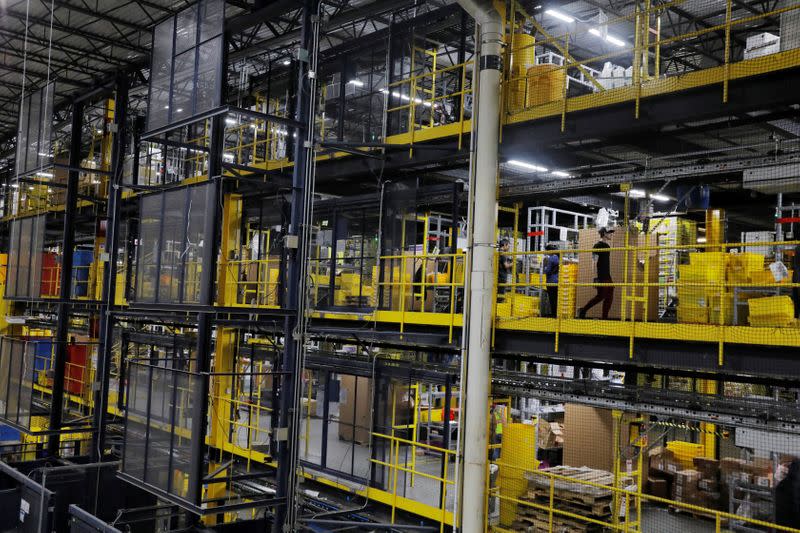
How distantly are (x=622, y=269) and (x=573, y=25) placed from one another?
13.1m

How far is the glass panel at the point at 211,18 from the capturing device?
40.6 feet

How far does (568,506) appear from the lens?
11.3 meters

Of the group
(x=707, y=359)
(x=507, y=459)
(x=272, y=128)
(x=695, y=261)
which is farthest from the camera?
(x=272, y=128)

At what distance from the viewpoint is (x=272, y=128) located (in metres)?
18.1

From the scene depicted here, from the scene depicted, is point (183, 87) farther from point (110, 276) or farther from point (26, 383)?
point (26, 383)

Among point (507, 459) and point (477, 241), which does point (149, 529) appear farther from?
point (477, 241)

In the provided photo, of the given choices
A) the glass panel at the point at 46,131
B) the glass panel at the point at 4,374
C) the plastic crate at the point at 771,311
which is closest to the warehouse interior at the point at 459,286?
the plastic crate at the point at 771,311

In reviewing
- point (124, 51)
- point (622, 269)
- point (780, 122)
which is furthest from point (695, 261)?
point (124, 51)

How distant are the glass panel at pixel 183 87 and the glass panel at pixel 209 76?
0.86 feet

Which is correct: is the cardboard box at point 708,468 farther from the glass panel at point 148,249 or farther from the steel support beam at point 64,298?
A: the steel support beam at point 64,298

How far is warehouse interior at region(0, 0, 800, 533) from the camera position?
925 cm

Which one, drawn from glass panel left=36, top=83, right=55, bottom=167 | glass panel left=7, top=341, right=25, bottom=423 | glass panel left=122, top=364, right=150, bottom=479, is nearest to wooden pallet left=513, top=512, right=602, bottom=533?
glass panel left=122, top=364, right=150, bottom=479

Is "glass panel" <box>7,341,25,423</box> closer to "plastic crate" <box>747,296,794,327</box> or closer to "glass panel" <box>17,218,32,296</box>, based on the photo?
"glass panel" <box>17,218,32,296</box>

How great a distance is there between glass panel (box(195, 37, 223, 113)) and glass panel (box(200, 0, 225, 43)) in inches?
7.1
